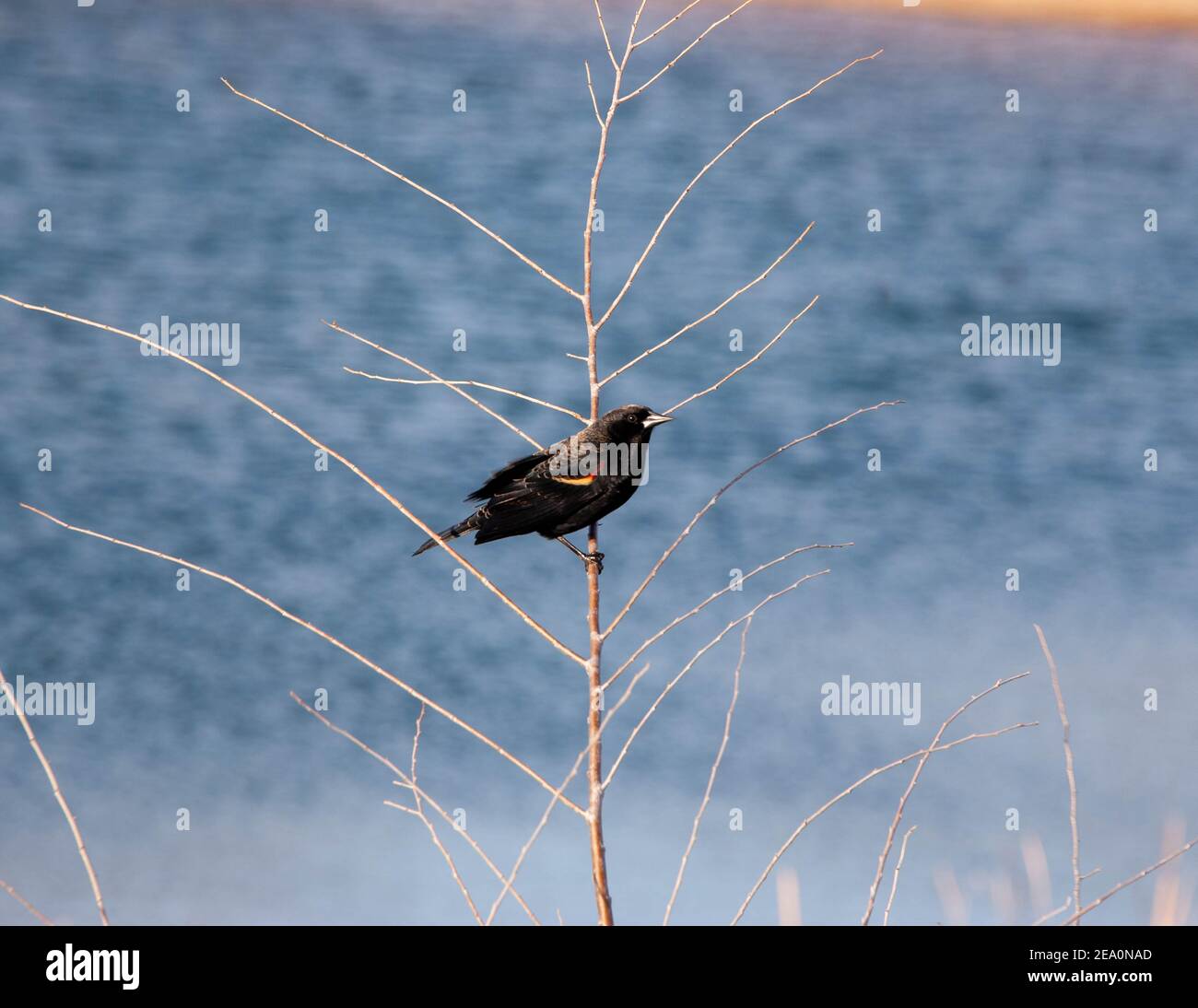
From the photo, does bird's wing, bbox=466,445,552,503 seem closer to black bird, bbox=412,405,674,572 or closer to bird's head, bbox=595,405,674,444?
black bird, bbox=412,405,674,572

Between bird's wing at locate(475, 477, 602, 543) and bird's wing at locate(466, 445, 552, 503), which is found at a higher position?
bird's wing at locate(466, 445, 552, 503)

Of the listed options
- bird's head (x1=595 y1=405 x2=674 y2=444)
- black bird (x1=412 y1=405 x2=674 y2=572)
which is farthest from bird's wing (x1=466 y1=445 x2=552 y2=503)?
bird's head (x1=595 y1=405 x2=674 y2=444)

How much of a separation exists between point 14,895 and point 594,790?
970mm

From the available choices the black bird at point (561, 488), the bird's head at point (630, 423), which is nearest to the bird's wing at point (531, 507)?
the black bird at point (561, 488)

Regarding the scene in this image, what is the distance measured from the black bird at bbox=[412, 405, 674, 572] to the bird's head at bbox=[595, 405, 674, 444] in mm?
12

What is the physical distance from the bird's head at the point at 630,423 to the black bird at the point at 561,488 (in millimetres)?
12

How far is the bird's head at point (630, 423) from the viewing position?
383cm

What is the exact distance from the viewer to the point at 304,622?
2.00 meters

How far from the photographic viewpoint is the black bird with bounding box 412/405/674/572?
11.7ft

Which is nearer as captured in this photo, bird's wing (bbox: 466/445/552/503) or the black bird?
the black bird

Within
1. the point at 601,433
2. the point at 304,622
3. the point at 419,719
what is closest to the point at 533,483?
the point at 601,433
